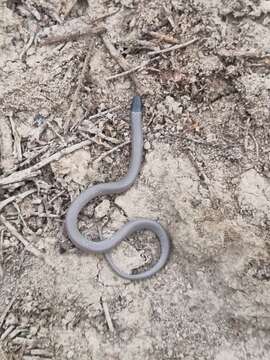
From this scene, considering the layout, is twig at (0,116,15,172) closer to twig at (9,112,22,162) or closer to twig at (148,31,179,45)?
twig at (9,112,22,162)

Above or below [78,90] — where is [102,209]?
below

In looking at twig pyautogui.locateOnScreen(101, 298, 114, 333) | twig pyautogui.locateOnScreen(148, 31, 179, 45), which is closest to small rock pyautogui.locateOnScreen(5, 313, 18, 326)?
twig pyautogui.locateOnScreen(101, 298, 114, 333)

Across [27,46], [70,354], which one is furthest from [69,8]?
[70,354]

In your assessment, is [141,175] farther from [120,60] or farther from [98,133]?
[120,60]

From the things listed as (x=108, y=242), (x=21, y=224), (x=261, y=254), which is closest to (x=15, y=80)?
(x=21, y=224)

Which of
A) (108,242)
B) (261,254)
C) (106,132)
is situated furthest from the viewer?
(106,132)

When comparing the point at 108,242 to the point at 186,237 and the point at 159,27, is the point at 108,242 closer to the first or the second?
the point at 186,237
